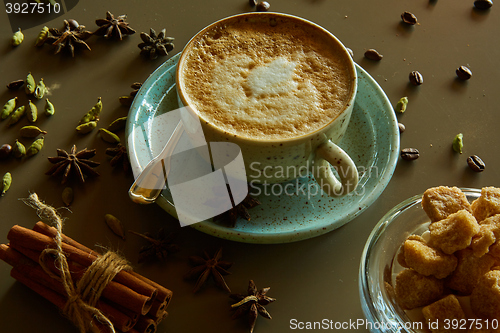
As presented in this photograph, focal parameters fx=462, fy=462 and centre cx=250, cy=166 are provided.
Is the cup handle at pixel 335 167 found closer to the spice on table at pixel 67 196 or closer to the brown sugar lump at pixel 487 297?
the brown sugar lump at pixel 487 297

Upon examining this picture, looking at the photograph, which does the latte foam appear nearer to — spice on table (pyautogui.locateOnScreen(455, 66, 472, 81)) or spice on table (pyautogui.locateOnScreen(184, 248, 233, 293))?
spice on table (pyautogui.locateOnScreen(184, 248, 233, 293))

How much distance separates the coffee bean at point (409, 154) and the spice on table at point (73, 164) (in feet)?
3.06

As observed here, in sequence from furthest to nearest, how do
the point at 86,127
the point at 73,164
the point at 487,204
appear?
the point at 86,127 → the point at 73,164 → the point at 487,204

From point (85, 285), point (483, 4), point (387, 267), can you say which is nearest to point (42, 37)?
Answer: point (85, 285)

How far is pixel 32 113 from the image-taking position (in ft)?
4.89

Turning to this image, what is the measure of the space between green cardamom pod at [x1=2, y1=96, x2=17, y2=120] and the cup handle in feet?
3.31

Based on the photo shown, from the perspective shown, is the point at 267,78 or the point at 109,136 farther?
the point at 109,136

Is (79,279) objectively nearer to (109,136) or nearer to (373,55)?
(109,136)

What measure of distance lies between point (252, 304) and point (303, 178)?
38 centimetres

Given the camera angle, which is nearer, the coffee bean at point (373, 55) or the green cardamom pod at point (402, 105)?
the green cardamom pod at point (402, 105)

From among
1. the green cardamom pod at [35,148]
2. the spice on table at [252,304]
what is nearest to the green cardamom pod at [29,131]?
the green cardamom pod at [35,148]

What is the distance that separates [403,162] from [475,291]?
Result: 57 centimetres

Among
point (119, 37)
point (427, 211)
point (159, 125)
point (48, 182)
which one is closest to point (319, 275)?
point (427, 211)

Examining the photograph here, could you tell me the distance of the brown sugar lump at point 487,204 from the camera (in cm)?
101
